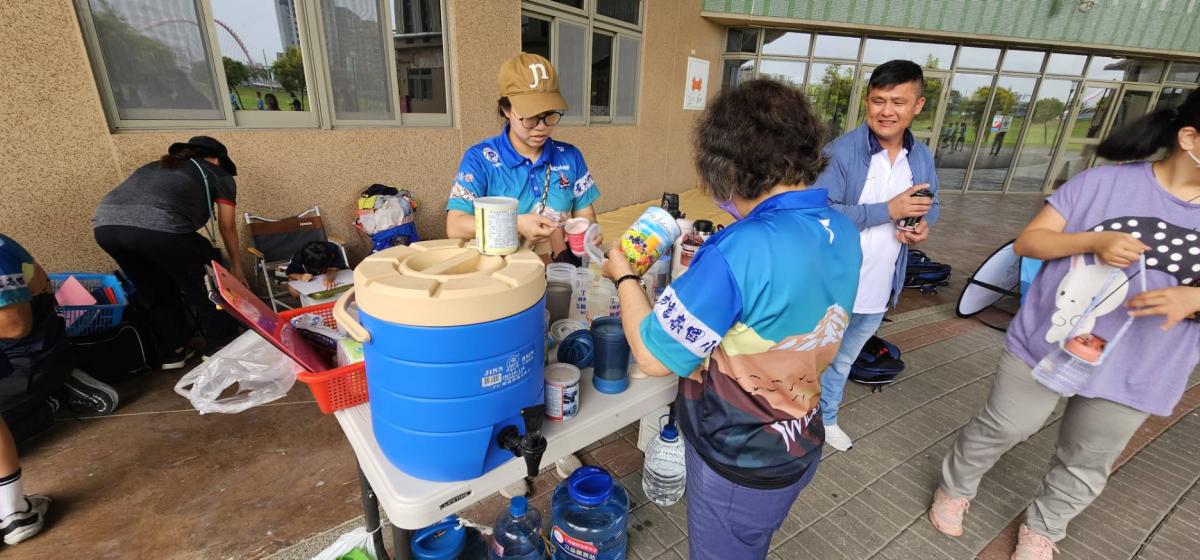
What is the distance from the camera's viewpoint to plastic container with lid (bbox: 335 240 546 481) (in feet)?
2.67

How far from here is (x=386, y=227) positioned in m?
4.12

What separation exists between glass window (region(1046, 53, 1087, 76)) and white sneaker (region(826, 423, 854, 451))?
37.4 ft

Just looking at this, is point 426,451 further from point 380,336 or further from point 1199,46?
point 1199,46

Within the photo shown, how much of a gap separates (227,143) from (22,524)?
8.46ft

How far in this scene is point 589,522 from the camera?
6.16 ft

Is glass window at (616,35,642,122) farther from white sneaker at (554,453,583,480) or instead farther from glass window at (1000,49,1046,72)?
glass window at (1000,49,1046,72)

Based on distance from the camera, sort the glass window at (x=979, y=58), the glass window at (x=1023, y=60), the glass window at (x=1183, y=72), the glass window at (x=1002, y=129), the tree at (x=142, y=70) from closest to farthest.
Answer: the tree at (x=142, y=70) → the glass window at (x=979, y=58) → the glass window at (x=1023, y=60) → the glass window at (x=1002, y=129) → the glass window at (x=1183, y=72)

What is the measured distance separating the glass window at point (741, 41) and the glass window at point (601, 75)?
318cm

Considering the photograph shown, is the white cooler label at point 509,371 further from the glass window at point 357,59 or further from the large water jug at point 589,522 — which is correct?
the glass window at point 357,59

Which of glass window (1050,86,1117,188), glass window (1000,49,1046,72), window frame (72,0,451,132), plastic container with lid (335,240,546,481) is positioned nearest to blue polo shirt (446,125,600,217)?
plastic container with lid (335,240,546,481)

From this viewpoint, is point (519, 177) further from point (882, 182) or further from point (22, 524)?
point (22, 524)

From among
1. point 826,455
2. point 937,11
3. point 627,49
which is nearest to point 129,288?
point 826,455

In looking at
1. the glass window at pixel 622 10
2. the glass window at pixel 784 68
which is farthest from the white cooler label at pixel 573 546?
the glass window at pixel 784 68

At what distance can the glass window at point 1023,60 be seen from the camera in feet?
30.4
